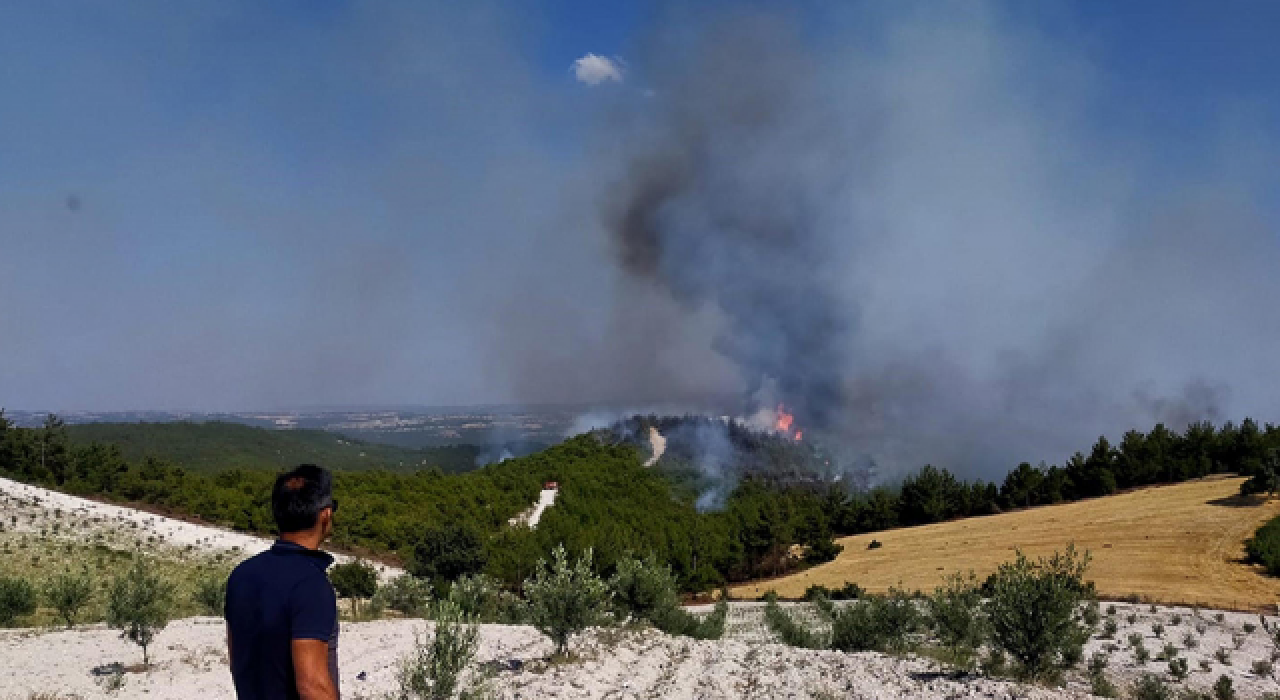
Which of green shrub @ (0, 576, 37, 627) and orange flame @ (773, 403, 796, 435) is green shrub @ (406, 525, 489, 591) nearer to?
green shrub @ (0, 576, 37, 627)

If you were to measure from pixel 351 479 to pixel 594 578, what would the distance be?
49.7m

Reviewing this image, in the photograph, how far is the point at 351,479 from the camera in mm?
59000

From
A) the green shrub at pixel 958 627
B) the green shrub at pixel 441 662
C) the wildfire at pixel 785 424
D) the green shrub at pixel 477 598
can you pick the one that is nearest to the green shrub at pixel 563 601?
the green shrub at pixel 441 662

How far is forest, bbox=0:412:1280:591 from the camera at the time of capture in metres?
45.6

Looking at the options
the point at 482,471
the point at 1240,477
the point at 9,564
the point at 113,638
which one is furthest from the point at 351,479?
the point at 1240,477

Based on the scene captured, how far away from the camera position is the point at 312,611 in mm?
3248

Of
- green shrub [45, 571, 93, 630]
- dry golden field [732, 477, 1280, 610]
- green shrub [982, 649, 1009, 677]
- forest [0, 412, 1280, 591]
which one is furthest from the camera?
forest [0, 412, 1280, 591]

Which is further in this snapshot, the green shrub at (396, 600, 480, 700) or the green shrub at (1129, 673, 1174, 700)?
the green shrub at (1129, 673, 1174, 700)

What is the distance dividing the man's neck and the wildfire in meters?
102

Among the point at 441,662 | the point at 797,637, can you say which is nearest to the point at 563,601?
the point at 441,662

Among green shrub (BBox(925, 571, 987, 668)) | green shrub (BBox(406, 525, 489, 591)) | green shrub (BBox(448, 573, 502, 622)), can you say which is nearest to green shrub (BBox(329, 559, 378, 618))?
green shrub (BBox(406, 525, 489, 591))

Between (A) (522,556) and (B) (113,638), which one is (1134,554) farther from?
(B) (113,638)

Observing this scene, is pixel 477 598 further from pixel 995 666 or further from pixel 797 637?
pixel 995 666

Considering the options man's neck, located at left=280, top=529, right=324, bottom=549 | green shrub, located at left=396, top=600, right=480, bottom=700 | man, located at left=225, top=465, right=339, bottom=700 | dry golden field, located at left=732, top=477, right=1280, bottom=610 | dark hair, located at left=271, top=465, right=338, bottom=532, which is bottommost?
dry golden field, located at left=732, top=477, right=1280, bottom=610
